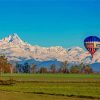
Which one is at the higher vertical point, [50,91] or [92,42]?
[92,42]

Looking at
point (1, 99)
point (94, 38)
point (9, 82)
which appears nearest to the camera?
point (1, 99)

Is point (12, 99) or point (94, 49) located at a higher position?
point (94, 49)

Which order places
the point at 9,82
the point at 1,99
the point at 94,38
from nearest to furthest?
the point at 1,99 < the point at 9,82 < the point at 94,38

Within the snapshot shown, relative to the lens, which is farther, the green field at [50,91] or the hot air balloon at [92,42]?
the hot air balloon at [92,42]

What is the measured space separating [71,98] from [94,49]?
89.4 m

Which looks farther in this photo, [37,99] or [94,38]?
[94,38]

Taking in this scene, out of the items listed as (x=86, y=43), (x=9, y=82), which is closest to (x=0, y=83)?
(x=9, y=82)

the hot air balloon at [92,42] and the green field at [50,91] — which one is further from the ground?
the hot air balloon at [92,42]

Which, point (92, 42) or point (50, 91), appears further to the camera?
point (92, 42)

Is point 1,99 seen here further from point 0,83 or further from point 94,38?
point 94,38

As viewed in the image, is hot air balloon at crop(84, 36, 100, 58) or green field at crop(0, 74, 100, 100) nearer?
green field at crop(0, 74, 100, 100)

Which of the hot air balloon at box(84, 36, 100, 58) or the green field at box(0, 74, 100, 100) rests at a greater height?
the hot air balloon at box(84, 36, 100, 58)

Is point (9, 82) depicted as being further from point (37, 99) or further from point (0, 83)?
point (37, 99)

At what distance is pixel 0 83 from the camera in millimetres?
85938
